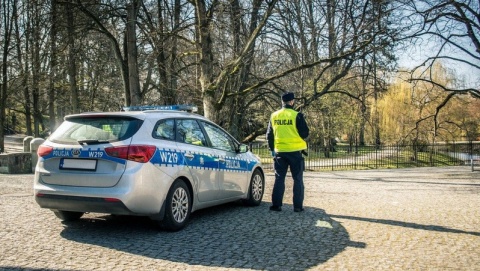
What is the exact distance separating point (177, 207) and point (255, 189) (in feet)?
8.24

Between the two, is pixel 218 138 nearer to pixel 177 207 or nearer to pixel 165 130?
pixel 165 130

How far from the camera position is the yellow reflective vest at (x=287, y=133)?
24.5ft

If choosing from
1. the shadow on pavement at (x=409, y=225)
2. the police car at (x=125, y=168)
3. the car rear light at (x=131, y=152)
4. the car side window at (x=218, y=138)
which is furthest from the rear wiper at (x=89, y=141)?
the shadow on pavement at (x=409, y=225)

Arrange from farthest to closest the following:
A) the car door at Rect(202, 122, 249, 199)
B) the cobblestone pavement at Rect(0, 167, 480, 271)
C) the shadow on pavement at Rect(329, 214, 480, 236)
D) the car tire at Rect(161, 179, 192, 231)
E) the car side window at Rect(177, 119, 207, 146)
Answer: the car door at Rect(202, 122, 249, 199), the car side window at Rect(177, 119, 207, 146), the shadow on pavement at Rect(329, 214, 480, 236), the car tire at Rect(161, 179, 192, 231), the cobblestone pavement at Rect(0, 167, 480, 271)

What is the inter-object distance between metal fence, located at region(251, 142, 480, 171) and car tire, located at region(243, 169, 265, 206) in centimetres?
1421

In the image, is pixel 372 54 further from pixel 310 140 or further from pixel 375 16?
pixel 310 140

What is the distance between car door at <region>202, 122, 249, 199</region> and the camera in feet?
23.7

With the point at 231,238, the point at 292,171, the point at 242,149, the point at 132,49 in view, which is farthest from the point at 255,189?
the point at 132,49

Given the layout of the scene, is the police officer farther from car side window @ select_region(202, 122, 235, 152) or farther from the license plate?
the license plate

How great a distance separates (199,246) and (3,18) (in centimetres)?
2915

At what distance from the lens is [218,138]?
7488 mm

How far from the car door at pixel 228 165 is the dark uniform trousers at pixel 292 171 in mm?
587

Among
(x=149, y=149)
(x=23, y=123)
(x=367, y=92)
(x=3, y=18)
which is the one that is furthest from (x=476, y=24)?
(x=23, y=123)

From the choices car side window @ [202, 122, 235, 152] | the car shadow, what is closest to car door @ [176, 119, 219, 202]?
car side window @ [202, 122, 235, 152]
